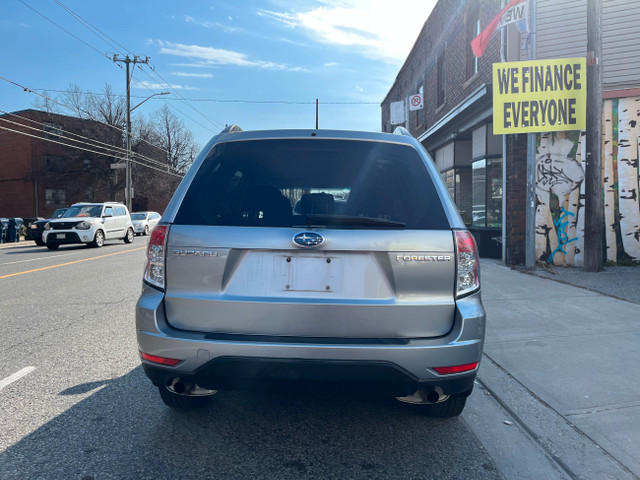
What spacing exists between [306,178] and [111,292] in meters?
6.33

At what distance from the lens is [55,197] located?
1721 inches

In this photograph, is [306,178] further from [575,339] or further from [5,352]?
[5,352]

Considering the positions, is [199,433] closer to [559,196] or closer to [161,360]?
[161,360]

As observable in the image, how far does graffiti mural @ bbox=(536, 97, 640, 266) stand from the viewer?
941 centimetres

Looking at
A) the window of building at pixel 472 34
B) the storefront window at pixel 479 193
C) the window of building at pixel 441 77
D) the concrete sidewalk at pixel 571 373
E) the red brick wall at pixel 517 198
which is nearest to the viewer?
the concrete sidewalk at pixel 571 373

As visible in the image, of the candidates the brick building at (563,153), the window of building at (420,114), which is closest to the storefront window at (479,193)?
the brick building at (563,153)

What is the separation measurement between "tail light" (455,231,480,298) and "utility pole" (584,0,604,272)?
7.04 m

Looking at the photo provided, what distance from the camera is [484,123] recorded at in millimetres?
11930

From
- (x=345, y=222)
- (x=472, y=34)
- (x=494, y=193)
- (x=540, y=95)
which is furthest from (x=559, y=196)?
(x=345, y=222)

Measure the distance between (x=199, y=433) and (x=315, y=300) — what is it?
1.26 m

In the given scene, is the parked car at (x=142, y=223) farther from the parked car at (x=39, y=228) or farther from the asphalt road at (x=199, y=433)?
the asphalt road at (x=199, y=433)

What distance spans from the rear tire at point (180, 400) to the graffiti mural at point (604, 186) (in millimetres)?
8410

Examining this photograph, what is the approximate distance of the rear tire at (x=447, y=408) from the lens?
308 centimetres

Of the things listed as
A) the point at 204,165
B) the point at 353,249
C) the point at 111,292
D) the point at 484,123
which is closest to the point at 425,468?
the point at 353,249
